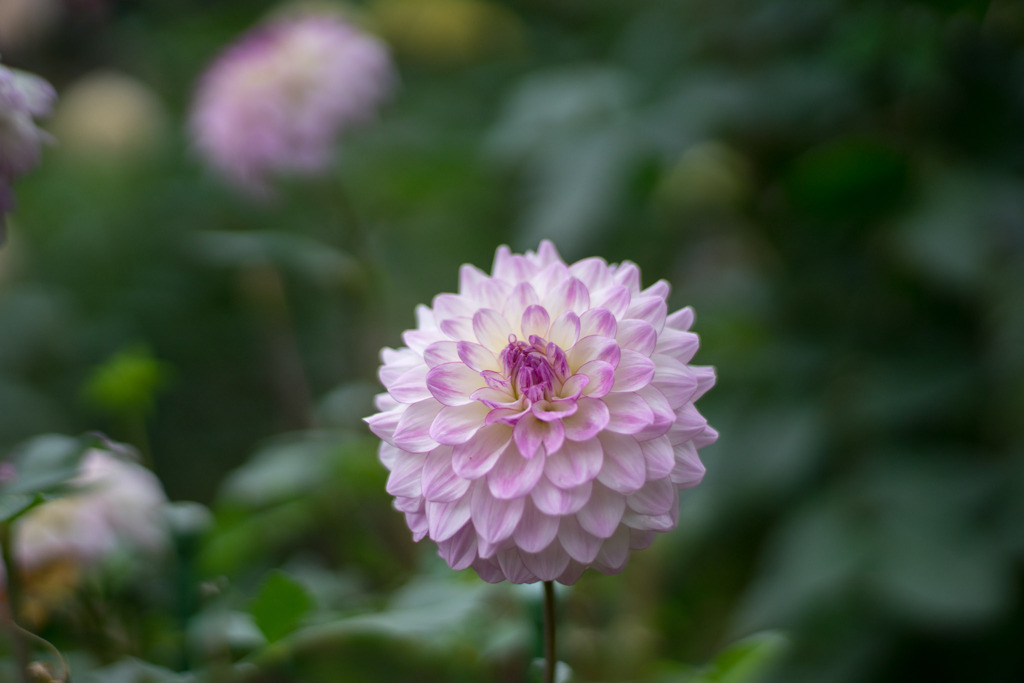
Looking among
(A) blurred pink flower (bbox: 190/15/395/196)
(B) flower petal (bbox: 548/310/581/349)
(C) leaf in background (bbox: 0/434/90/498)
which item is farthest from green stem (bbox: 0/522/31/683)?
(A) blurred pink flower (bbox: 190/15/395/196)

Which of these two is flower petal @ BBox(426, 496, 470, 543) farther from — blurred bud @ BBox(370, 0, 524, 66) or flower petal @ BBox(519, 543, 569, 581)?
blurred bud @ BBox(370, 0, 524, 66)

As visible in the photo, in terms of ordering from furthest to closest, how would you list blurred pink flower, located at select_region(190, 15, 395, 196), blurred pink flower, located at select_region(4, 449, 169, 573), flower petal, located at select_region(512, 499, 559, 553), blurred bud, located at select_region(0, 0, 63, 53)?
blurred bud, located at select_region(0, 0, 63, 53)
blurred pink flower, located at select_region(190, 15, 395, 196)
blurred pink flower, located at select_region(4, 449, 169, 573)
flower petal, located at select_region(512, 499, 559, 553)

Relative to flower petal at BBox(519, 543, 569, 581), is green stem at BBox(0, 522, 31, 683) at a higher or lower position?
higher

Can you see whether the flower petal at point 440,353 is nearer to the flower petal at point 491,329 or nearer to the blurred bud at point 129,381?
the flower petal at point 491,329

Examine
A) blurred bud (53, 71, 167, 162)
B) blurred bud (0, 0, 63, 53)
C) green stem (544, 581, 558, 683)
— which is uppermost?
blurred bud (0, 0, 63, 53)

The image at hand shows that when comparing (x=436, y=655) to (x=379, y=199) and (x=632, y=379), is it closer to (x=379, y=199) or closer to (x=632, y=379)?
(x=632, y=379)

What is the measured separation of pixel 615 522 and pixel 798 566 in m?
0.49

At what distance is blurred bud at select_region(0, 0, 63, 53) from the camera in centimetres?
127

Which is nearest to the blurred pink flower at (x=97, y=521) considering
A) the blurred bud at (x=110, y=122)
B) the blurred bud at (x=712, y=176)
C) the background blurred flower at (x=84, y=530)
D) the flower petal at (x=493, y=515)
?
the background blurred flower at (x=84, y=530)

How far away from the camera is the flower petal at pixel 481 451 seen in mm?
296

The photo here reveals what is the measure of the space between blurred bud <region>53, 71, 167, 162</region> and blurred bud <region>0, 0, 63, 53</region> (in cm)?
12

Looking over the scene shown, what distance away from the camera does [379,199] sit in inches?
48.1

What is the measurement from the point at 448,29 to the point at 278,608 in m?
1.33

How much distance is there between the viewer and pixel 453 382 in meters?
0.32
